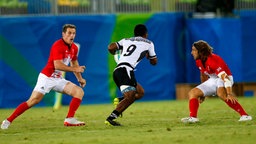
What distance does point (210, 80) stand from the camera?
16203mm

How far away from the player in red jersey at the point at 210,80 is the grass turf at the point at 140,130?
38cm

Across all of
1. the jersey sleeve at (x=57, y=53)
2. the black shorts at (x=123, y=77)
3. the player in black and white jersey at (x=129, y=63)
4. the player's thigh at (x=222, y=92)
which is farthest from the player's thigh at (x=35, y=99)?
the player's thigh at (x=222, y=92)

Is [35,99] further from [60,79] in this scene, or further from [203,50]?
[203,50]

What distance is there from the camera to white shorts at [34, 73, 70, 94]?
15984 mm

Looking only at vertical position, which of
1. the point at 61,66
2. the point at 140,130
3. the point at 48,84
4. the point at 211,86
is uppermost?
the point at 61,66

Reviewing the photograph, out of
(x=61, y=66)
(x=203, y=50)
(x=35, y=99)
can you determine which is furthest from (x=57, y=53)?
(x=203, y=50)

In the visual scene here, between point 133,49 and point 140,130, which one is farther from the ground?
point 133,49

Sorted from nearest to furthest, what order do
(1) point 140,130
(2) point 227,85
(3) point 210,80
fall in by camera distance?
1. (1) point 140,130
2. (2) point 227,85
3. (3) point 210,80

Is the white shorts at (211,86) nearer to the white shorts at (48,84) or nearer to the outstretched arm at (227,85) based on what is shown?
the outstretched arm at (227,85)

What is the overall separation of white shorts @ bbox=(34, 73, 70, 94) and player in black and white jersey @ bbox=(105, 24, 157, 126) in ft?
3.67

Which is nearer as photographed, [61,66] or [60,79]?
[61,66]

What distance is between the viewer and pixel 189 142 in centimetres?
1258

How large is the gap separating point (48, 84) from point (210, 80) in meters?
3.27

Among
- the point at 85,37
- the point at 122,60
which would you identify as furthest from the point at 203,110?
the point at 85,37
